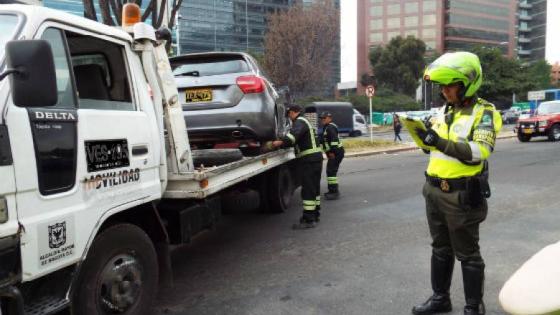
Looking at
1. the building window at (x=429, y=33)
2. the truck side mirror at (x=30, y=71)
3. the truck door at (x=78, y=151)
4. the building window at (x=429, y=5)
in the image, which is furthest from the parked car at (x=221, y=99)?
the building window at (x=429, y=5)

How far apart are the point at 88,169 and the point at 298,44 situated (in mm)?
34969

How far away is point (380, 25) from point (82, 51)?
10846 cm

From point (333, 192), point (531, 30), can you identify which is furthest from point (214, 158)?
point (531, 30)

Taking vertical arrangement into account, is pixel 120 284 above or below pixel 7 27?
below

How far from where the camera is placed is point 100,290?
2.94 metres

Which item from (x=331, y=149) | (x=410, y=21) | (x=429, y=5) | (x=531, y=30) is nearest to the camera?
(x=331, y=149)

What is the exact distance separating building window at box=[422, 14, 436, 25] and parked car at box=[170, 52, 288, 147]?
103 m

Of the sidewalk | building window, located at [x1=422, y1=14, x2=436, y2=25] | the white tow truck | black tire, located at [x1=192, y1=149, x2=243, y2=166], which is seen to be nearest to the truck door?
the white tow truck

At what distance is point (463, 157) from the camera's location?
122 inches

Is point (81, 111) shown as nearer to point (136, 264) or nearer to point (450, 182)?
point (136, 264)

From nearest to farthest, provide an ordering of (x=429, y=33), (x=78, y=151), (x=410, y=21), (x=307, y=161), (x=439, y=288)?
(x=78, y=151)
(x=439, y=288)
(x=307, y=161)
(x=429, y=33)
(x=410, y=21)

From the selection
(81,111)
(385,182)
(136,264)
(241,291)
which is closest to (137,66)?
(81,111)

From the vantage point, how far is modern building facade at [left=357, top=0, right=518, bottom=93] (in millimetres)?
99562

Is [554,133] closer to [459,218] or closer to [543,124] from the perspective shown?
[543,124]
